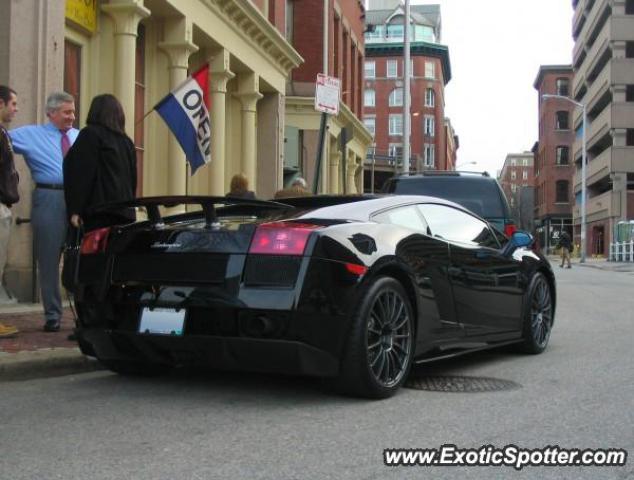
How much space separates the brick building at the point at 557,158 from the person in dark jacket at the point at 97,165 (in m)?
81.6

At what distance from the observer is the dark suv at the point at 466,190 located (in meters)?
11.2

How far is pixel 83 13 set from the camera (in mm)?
11086

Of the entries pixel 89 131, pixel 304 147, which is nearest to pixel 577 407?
pixel 89 131

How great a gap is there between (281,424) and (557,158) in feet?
283

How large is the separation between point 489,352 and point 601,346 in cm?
116

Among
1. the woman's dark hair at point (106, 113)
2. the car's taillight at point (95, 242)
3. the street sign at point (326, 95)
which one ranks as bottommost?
the car's taillight at point (95, 242)

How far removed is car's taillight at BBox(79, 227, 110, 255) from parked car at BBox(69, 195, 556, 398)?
0.4 inches

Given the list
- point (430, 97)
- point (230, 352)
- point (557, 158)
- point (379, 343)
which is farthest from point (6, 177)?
point (430, 97)

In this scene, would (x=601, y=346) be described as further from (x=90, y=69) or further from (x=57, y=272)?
(x=90, y=69)

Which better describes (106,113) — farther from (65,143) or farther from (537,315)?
(537,315)

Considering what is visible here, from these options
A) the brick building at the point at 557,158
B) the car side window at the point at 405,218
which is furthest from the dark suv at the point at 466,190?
the brick building at the point at 557,158

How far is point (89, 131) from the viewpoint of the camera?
243 inches

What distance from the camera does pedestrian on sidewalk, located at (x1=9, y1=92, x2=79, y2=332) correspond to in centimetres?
667

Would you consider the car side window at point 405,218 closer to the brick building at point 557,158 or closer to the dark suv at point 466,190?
the dark suv at point 466,190
